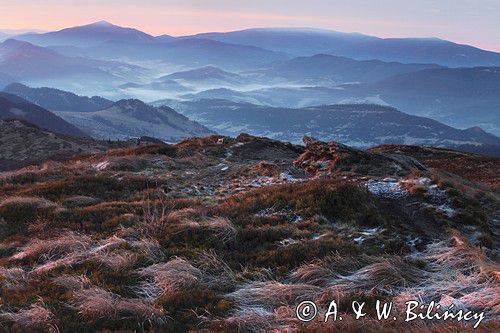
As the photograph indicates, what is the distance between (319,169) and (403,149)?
43.6m

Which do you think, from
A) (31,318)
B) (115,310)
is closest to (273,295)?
(115,310)

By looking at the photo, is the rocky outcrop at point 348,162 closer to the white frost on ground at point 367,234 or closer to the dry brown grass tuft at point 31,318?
the white frost on ground at point 367,234

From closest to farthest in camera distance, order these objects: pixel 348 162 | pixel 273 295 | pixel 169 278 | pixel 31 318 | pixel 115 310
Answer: pixel 31 318 → pixel 115 310 → pixel 273 295 → pixel 169 278 → pixel 348 162

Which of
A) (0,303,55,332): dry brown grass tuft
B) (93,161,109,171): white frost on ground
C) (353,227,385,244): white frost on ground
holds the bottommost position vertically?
(93,161,109,171): white frost on ground

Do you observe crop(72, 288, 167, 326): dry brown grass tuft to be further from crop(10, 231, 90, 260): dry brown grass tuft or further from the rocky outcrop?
the rocky outcrop

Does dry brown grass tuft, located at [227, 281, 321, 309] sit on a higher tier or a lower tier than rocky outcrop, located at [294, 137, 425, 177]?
higher

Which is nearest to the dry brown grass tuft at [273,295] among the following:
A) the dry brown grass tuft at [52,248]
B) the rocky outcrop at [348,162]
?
the dry brown grass tuft at [52,248]

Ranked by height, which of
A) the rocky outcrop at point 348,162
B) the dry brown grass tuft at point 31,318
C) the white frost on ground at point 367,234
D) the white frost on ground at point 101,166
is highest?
the dry brown grass tuft at point 31,318

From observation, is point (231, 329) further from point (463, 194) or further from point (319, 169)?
point (319, 169)

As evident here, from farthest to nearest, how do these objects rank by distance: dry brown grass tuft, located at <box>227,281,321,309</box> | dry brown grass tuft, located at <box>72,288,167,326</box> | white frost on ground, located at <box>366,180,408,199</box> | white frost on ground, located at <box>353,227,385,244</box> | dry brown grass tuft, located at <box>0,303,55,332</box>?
white frost on ground, located at <box>366,180,408,199</box>, white frost on ground, located at <box>353,227,385,244</box>, dry brown grass tuft, located at <box>227,281,321,309</box>, dry brown grass tuft, located at <box>72,288,167,326</box>, dry brown grass tuft, located at <box>0,303,55,332</box>

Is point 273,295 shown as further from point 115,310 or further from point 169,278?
point 115,310

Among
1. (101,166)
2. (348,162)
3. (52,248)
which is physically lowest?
(101,166)

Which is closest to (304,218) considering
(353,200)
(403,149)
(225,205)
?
(353,200)

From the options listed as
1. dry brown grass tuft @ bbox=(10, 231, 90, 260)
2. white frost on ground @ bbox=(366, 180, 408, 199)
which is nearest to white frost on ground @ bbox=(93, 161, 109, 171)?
dry brown grass tuft @ bbox=(10, 231, 90, 260)
